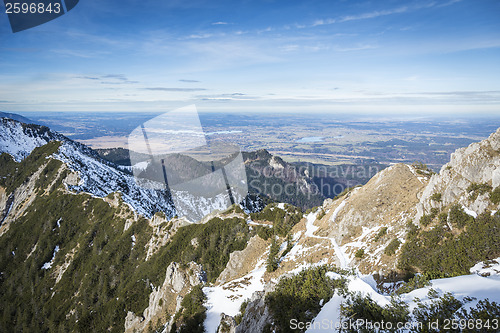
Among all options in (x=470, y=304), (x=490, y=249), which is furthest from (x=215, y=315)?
(x=490, y=249)

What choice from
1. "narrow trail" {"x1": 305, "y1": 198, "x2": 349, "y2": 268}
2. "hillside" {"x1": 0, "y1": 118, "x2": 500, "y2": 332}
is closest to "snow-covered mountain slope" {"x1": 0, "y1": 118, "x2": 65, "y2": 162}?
"hillside" {"x1": 0, "y1": 118, "x2": 500, "y2": 332}

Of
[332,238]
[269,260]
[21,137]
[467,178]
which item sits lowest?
[269,260]

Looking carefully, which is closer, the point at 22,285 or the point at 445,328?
the point at 445,328

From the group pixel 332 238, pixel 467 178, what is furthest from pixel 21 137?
pixel 467 178

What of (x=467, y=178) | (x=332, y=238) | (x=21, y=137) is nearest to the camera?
(x=467, y=178)

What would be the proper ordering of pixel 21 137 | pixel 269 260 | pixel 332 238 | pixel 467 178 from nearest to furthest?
1. pixel 467 178
2. pixel 269 260
3. pixel 332 238
4. pixel 21 137

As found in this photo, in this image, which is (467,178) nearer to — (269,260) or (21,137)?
(269,260)

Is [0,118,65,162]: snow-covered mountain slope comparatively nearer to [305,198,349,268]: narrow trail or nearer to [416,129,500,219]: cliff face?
[305,198,349,268]: narrow trail

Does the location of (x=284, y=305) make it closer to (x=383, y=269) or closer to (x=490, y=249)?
(x=383, y=269)
